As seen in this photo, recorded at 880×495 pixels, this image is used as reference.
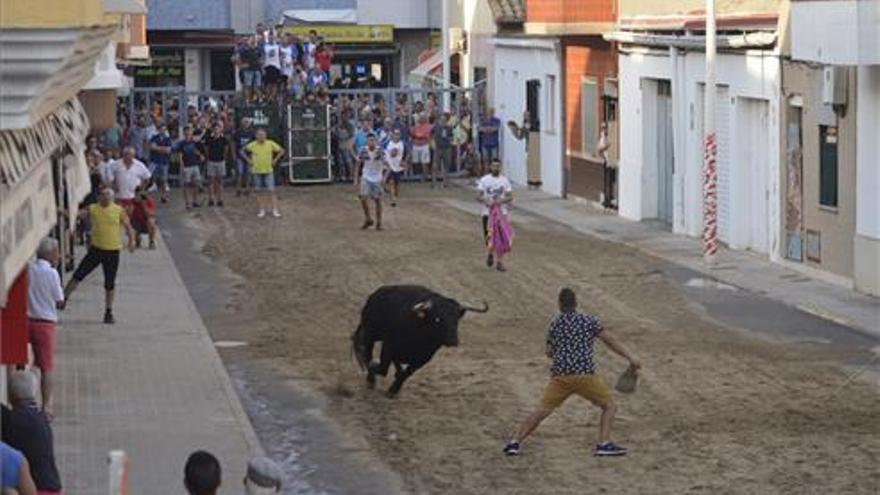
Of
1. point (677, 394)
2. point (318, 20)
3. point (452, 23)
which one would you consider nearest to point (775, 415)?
point (677, 394)

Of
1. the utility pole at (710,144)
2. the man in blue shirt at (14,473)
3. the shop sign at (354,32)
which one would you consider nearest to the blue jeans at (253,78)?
the shop sign at (354,32)

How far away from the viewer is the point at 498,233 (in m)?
30.7

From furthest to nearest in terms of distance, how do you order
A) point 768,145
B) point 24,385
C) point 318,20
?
point 318,20 < point 768,145 < point 24,385

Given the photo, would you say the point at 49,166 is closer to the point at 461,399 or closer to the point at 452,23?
the point at 461,399

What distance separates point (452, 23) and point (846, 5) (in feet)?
110

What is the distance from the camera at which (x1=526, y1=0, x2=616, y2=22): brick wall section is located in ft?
141

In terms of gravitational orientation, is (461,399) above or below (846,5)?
below

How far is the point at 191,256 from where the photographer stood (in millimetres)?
34000

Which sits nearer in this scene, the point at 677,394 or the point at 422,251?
the point at 677,394

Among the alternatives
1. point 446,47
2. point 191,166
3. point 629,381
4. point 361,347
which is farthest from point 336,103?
point 629,381

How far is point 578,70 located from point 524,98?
442cm

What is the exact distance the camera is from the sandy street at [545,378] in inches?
666

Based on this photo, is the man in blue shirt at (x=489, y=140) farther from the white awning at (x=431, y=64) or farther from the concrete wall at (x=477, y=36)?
the white awning at (x=431, y=64)

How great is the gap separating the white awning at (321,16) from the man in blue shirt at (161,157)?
20443mm
